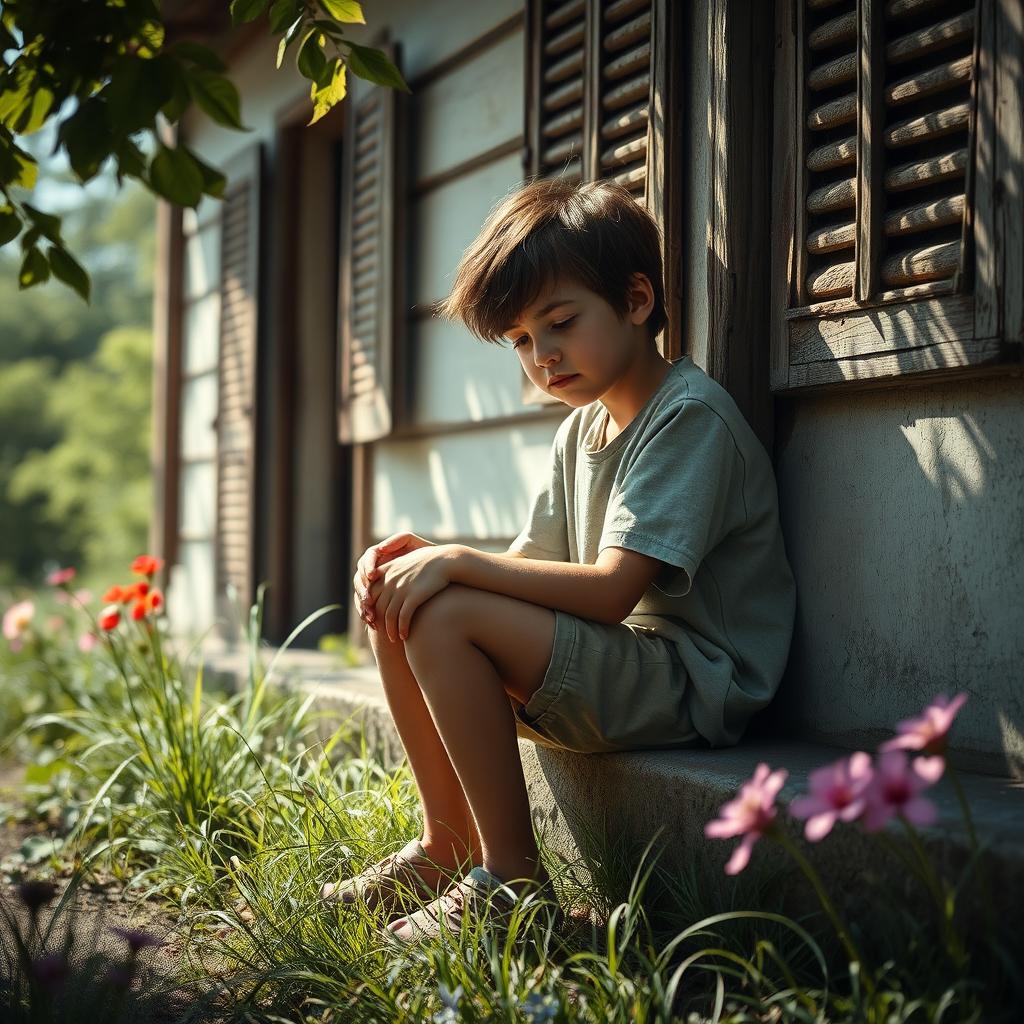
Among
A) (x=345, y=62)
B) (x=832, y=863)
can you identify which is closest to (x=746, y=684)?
(x=832, y=863)

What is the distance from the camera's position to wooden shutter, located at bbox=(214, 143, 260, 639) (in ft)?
16.3

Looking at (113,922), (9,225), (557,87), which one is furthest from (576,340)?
(113,922)

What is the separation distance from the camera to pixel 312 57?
182 centimetres

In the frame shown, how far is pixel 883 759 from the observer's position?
1228 millimetres

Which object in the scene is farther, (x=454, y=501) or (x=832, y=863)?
(x=454, y=501)

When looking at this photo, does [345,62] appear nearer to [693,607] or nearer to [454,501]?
[693,607]

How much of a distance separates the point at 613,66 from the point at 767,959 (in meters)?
1.91

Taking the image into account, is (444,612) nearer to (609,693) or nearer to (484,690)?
(484,690)

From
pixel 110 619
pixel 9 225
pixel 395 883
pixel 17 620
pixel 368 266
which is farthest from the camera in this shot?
pixel 368 266

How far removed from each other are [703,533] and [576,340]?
420 mm

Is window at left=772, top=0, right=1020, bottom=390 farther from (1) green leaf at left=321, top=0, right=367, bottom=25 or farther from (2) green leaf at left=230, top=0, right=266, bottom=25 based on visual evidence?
(2) green leaf at left=230, top=0, right=266, bottom=25

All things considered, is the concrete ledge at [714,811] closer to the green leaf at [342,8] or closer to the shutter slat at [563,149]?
the green leaf at [342,8]

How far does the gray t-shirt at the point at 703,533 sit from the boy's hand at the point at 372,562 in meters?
0.33

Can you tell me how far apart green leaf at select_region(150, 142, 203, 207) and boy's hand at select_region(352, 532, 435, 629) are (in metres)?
0.77
